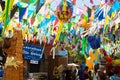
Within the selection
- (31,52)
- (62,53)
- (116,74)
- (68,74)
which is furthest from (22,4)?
(62,53)

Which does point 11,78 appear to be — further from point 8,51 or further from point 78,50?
point 78,50

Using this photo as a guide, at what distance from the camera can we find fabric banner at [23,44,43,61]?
1031cm

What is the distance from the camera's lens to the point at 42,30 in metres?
12.5

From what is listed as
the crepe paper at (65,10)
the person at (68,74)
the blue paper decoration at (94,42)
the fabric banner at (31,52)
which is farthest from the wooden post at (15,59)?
the person at (68,74)

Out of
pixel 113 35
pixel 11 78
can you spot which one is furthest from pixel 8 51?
pixel 113 35

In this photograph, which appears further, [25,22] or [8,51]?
[25,22]

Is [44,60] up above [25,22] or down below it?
below

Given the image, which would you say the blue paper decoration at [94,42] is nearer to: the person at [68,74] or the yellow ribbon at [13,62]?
the person at [68,74]

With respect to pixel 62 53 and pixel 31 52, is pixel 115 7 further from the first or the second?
pixel 62 53

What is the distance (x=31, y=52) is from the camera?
10.6m

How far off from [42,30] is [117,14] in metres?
3.47

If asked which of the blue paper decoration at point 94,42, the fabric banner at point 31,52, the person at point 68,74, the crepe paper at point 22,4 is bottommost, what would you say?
the person at point 68,74

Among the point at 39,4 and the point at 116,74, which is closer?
the point at 116,74

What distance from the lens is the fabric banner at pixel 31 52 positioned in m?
10.3
